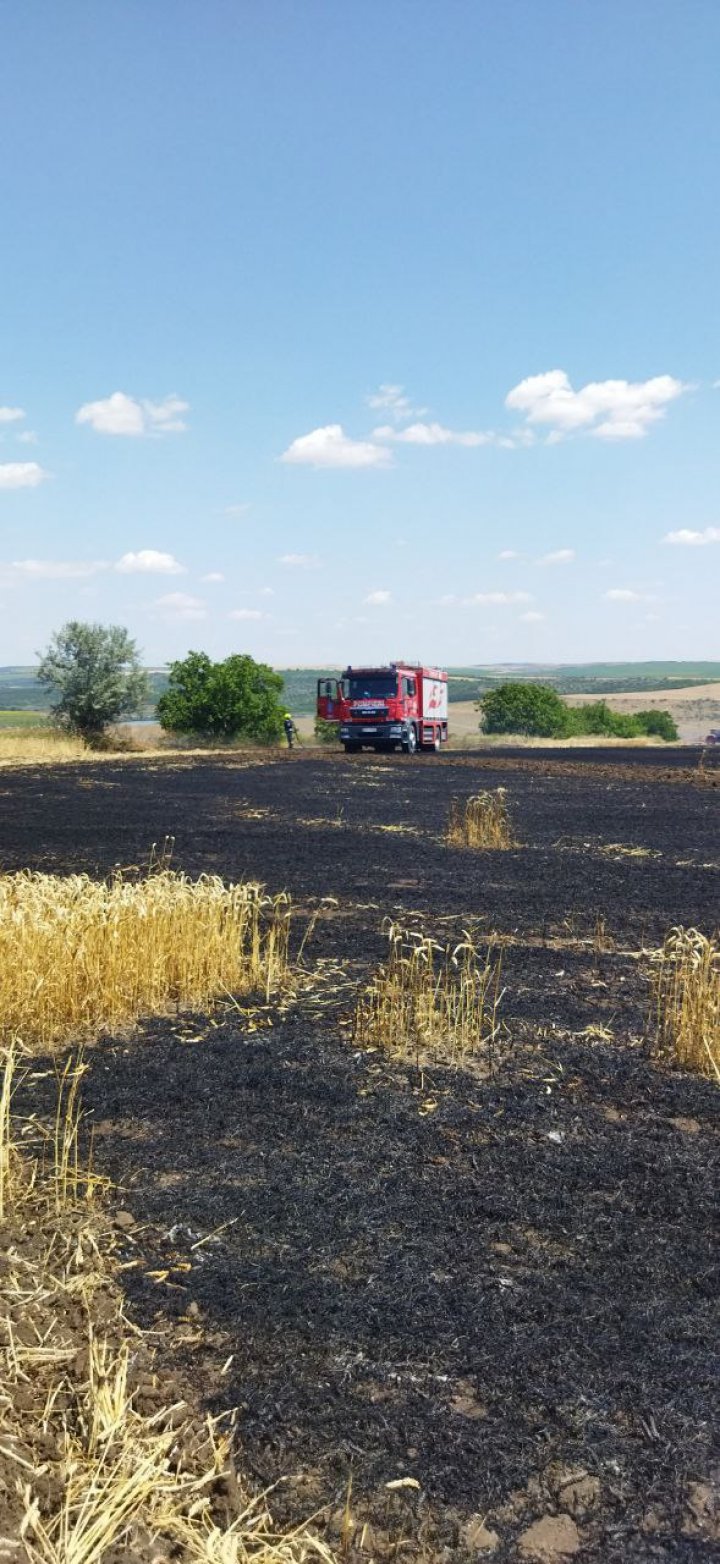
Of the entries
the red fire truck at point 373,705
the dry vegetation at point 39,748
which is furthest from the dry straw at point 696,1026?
the red fire truck at point 373,705

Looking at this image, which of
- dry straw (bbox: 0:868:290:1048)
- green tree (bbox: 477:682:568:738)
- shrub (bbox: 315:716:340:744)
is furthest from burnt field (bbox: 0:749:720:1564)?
green tree (bbox: 477:682:568:738)

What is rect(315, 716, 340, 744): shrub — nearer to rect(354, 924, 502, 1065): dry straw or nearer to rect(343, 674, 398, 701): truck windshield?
rect(343, 674, 398, 701): truck windshield

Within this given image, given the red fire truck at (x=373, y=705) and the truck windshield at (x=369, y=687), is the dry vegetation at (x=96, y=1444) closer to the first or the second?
the red fire truck at (x=373, y=705)

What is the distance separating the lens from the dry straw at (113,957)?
6.24 meters

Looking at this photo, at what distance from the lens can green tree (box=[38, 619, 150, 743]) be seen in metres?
41.3

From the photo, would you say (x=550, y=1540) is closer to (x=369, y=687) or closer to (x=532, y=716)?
(x=369, y=687)

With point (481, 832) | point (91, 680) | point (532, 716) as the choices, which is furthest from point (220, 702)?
point (481, 832)

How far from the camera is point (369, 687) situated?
124 feet

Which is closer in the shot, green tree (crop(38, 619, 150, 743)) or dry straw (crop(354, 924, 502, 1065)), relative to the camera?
dry straw (crop(354, 924, 502, 1065))

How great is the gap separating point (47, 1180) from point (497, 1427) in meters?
2.10

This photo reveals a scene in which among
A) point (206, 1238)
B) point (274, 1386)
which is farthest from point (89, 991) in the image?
point (274, 1386)

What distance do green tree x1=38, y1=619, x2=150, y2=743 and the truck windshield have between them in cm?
921

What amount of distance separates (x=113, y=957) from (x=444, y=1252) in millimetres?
3237

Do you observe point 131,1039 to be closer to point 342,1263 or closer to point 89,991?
point 89,991
